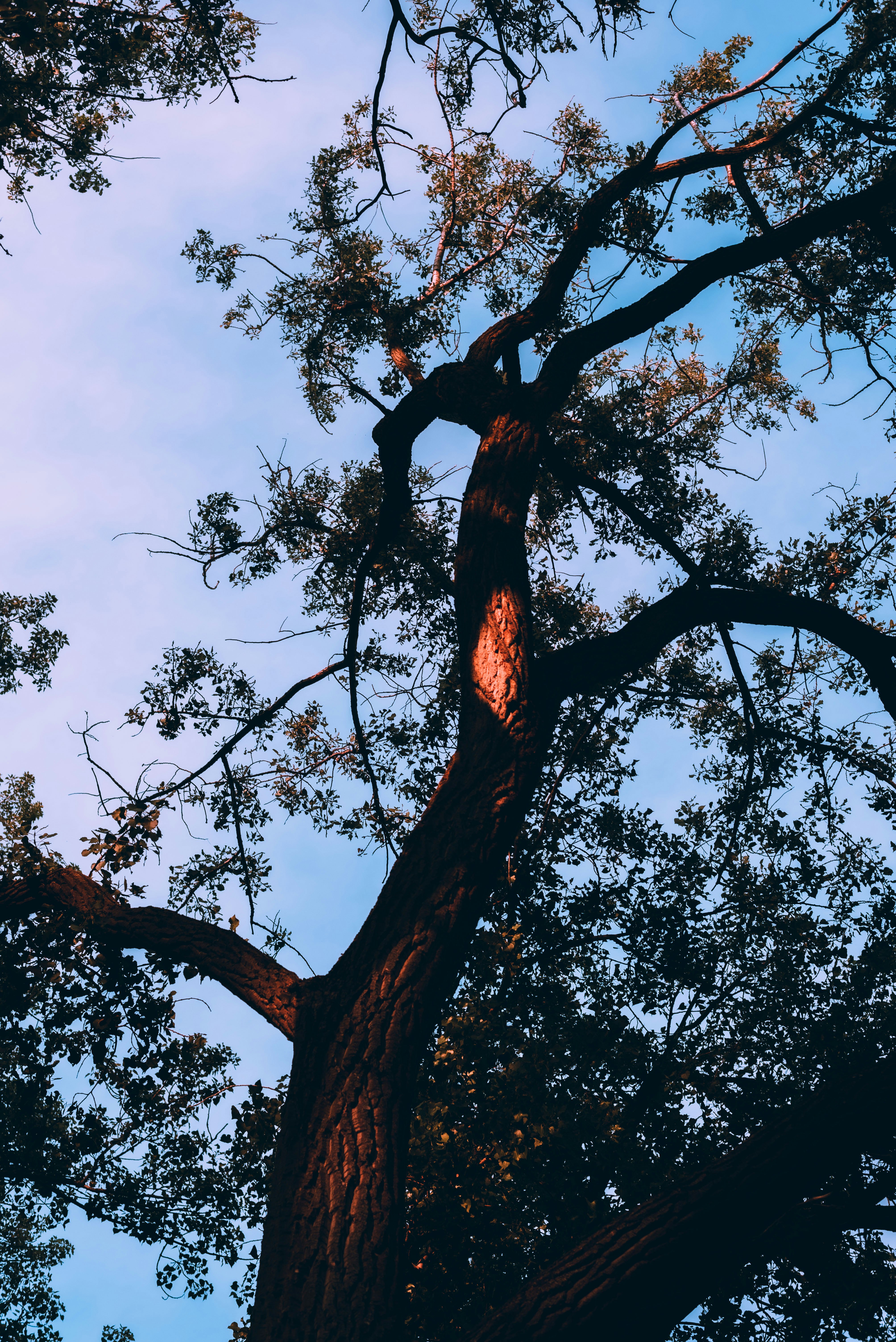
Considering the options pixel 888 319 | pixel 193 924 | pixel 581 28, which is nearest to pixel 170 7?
pixel 581 28

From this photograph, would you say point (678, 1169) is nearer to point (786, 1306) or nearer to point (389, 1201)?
point (786, 1306)

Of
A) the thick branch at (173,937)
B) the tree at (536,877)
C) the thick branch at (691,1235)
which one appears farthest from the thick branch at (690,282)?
the thick branch at (691,1235)

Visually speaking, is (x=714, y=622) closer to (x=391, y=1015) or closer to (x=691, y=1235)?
(x=391, y=1015)

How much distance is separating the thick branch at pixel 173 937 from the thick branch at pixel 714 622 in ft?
8.04

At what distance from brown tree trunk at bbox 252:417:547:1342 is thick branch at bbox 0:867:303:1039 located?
0.37 meters

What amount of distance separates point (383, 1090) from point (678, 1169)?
2.80m

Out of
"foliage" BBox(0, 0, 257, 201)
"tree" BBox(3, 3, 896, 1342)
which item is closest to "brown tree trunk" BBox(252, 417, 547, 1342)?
"tree" BBox(3, 3, 896, 1342)

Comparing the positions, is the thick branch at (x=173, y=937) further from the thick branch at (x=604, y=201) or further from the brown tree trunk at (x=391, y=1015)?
the thick branch at (x=604, y=201)

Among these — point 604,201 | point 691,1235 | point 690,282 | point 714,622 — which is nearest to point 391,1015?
point 691,1235

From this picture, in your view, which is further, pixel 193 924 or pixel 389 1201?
pixel 193 924

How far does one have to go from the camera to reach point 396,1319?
2.98 m

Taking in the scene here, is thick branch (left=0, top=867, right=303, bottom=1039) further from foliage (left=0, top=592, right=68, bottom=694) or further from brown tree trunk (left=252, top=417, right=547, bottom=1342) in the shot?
foliage (left=0, top=592, right=68, bottom=694)

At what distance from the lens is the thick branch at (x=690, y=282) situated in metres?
6.07

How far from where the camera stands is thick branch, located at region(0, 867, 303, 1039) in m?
4.12
